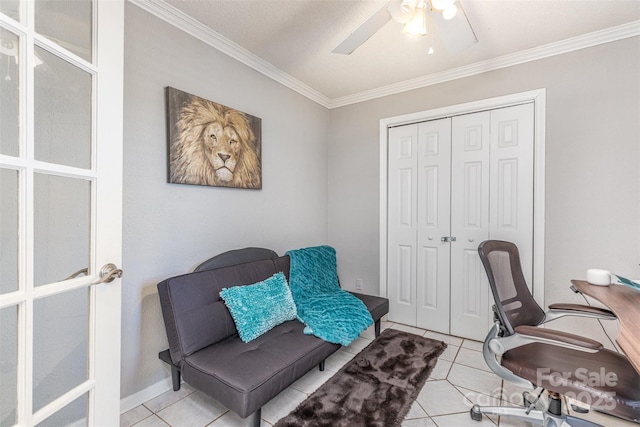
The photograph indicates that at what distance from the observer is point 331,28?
2.03 m

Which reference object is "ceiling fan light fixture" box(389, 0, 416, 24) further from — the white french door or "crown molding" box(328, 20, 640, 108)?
"crown molding" box(328, 20, 640, 108)

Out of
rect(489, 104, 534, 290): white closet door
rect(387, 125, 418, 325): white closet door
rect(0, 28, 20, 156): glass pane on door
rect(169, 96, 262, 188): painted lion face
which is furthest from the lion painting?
rect(489, 104, 534, 290): white closet door

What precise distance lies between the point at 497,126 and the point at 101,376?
314 cm

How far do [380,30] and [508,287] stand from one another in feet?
6.30

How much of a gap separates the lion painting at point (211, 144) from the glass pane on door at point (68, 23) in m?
0.79

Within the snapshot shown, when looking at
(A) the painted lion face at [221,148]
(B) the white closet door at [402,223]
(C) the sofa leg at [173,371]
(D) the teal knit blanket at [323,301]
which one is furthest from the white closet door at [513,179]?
(C) the sofa leg at [173,371]

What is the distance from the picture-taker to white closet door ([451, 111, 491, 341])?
258 centimetres

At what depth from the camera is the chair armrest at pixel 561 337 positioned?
117 centimetres

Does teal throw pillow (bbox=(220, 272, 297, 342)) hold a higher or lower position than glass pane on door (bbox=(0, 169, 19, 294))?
lower

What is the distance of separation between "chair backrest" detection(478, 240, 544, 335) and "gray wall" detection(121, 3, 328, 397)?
1812 millimetres

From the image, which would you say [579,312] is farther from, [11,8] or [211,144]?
[11,8]

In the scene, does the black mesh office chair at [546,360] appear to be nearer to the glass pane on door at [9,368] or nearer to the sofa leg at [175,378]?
the sofa leg at [175,378]

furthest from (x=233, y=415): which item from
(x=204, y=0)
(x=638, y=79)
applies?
(x=638, y=79)

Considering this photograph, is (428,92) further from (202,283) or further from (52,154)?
(52,154)
